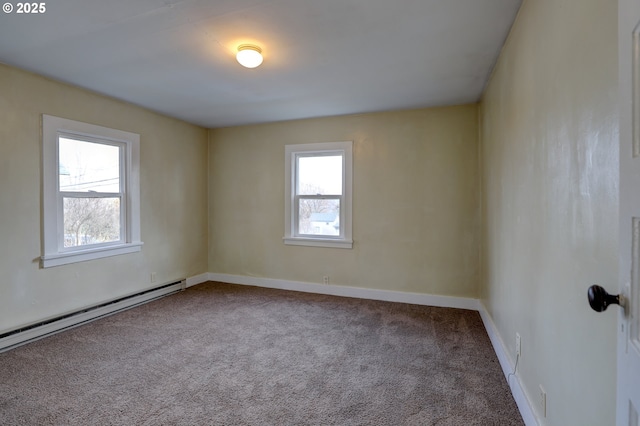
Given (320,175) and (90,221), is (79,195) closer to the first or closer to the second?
(90,221)

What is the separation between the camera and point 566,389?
1.32m

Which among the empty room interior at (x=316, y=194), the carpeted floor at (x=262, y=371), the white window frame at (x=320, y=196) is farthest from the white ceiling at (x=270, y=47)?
the carpeted floor at (x=262, y=371)

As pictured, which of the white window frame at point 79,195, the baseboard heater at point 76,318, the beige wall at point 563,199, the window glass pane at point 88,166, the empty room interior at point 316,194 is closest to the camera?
the beige wall at point 563,199

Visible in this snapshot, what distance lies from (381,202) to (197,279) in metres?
3.05

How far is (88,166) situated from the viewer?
3406mm

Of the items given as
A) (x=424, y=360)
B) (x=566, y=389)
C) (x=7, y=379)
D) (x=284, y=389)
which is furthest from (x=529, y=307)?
(x=7, y=379)

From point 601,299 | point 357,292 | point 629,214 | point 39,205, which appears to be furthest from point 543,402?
point 39,205

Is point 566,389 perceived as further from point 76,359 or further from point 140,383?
point 76,359

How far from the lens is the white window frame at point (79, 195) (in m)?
2.98

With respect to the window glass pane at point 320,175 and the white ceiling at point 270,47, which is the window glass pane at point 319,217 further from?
the white ceiling at point 270,47

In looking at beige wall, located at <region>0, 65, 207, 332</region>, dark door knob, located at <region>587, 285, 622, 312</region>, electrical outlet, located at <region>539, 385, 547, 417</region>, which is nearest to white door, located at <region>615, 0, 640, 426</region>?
dark door knob, located at <region>587, 285, 622, 312</region>

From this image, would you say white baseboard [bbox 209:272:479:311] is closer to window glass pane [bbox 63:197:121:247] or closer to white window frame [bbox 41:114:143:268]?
white window frame [bbox 41:114:143:268]

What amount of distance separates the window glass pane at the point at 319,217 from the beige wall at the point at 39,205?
168 cm

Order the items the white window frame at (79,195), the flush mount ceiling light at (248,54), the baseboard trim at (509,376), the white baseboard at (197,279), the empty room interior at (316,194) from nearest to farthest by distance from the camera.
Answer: the empty room interior at (316,194)
the baseboard trim at (509,376)
the flush mount ceiling light at (248,54)
the white window frame at (79,195)
the white baseboard at (197,279)
